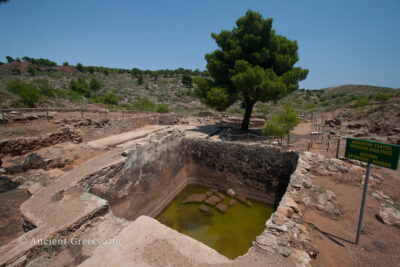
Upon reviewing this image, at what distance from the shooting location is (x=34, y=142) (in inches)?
300

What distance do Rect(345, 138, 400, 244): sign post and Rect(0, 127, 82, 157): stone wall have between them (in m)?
11.0

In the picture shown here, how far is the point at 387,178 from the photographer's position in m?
5.76

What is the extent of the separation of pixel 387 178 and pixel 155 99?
99.2ft

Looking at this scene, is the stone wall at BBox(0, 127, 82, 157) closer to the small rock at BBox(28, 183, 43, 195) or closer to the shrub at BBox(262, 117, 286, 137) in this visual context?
the small rock at BBox(28, 183, 43, 195)

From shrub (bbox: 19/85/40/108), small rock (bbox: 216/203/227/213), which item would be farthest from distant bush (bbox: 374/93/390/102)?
shrub (bbox: 19/85/40/108)

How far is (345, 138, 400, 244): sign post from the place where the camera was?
285 centimetres

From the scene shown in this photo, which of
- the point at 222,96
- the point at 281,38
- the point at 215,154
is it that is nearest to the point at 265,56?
the point at 281,38

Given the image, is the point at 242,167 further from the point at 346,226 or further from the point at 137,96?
the point at 137,96

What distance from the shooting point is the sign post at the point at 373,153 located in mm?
→ 2852

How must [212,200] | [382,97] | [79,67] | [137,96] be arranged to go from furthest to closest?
[79,67], [137,96], [382,97], [212,200]

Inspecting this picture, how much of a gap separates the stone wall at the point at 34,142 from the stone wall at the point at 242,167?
6213 millimetres

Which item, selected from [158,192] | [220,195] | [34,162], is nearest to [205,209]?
[220,195]

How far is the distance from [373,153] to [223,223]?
533 centimetres

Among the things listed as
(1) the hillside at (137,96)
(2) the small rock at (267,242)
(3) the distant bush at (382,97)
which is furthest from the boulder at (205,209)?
(3) the distant bush at (382,97)
